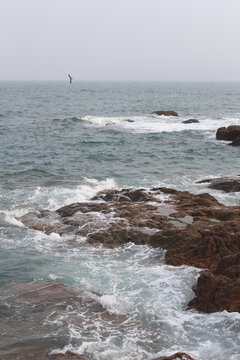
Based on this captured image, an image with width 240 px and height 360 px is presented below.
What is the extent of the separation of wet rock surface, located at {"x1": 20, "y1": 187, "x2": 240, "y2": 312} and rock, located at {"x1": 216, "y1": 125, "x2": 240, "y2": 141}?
18039mm

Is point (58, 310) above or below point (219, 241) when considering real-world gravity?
below

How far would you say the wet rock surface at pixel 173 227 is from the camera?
382 inches

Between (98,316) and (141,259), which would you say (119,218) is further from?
(98,316)

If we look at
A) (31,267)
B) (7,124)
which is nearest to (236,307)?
(31,267)

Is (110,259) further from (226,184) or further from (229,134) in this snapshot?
(229,134)

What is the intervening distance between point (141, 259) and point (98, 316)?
3.37m

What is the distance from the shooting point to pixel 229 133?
34.8 m

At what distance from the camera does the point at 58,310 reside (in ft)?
31.1

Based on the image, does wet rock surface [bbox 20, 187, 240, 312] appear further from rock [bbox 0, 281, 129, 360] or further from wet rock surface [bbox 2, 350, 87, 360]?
wet rock surface [bbox 2, 350, 87, 360]

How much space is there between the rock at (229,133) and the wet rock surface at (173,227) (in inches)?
710

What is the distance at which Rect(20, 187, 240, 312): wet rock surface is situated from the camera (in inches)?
382

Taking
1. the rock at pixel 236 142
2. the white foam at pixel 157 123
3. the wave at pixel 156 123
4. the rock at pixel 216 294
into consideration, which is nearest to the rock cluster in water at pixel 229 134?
the rock at pixel 236 142

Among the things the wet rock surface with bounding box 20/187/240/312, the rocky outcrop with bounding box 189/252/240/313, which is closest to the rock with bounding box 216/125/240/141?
the wet rock surface with bounding box 20/187/240/312

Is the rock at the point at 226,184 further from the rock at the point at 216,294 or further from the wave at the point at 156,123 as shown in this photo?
the wave at the point at 156,123
